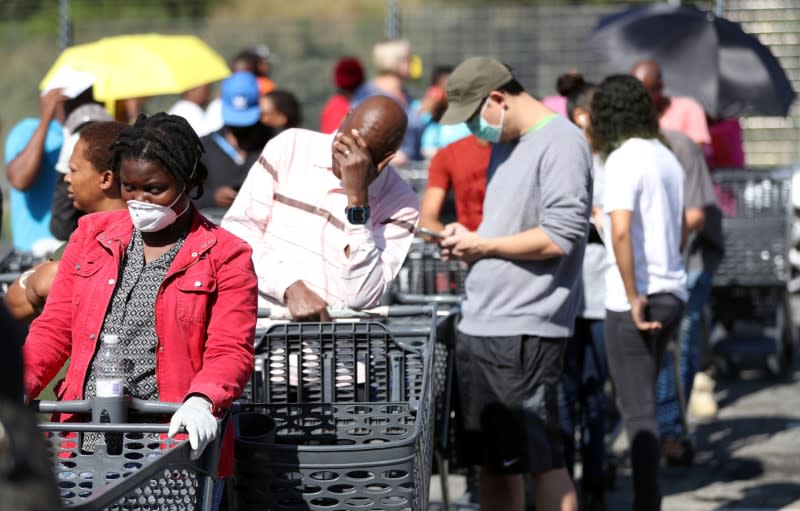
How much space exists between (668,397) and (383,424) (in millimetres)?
3770

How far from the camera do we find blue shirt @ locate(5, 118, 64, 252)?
25.8 feet

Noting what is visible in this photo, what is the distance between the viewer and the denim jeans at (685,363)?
314 inches

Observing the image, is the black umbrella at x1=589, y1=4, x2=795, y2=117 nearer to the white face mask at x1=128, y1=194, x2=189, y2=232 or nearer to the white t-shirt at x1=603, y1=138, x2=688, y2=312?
the white t-shirt at x1=603, y1=138, x2=688, y2=312

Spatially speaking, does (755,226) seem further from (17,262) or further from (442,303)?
(17,262)

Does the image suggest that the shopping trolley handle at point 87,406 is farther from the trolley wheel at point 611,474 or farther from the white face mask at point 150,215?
the trolley wheel at point 611,474

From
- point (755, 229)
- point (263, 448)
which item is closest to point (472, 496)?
point (263, 448)

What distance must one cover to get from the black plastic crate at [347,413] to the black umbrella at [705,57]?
19.1 ft

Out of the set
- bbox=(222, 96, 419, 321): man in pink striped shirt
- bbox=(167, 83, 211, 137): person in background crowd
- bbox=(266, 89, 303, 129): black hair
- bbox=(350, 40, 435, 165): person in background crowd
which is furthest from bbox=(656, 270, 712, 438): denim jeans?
bbox=(350, 40, 435, 165): person in background crowd

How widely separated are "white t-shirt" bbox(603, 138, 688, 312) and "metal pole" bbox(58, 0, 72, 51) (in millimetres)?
9195

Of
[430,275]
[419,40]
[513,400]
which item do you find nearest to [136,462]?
[513,400]

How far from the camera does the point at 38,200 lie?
7898 mm

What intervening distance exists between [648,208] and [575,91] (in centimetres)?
173

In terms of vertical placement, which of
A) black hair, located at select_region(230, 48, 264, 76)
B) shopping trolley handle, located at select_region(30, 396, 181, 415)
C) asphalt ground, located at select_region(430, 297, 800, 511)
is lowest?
asphalt ground, located at select_region(430, 297, 800, 511)

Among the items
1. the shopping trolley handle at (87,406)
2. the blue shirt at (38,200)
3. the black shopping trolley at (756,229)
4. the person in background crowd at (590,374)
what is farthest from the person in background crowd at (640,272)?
the black shopping trolley at (756,229)
